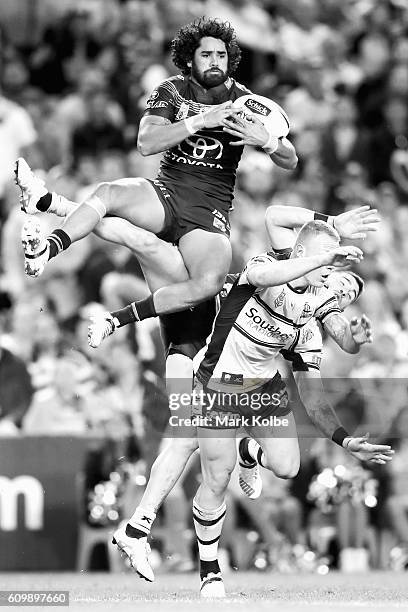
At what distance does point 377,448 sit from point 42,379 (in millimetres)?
4264

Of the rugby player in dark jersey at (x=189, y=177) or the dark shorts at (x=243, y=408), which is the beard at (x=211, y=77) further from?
the dark shorts at (x=243, y=408)

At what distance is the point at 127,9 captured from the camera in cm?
1638

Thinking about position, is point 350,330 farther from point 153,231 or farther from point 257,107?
point 257,107

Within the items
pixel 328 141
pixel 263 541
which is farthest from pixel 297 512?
pixel 328 141

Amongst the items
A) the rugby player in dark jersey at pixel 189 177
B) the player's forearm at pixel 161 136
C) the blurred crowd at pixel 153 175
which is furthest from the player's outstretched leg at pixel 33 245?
the blurred crowd at pixel 153 175

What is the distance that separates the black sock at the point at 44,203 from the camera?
10039 mm

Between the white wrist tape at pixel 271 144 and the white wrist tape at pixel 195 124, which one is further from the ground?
the white wrist tape at pixel 195 124

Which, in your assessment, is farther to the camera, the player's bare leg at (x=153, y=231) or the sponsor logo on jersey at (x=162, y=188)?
the sponsor logo on jersey at (x=162, y=188)

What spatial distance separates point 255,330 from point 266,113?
4.83ft

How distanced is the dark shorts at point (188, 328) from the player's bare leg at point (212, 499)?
730 mm

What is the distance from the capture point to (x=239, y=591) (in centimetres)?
1057

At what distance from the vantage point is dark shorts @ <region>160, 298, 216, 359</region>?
34.9ft

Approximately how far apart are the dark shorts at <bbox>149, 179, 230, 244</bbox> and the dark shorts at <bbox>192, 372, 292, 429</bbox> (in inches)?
43.4

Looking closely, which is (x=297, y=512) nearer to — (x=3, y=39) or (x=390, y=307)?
(x=390, y=307)
